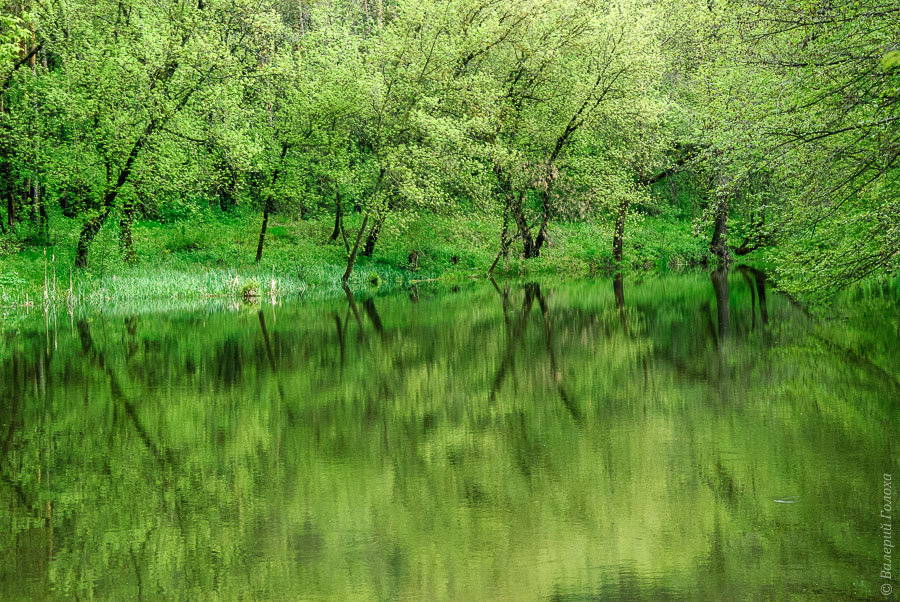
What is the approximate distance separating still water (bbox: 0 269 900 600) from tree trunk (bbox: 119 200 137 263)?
53.9ft

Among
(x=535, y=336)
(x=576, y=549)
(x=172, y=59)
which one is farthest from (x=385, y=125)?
(x=576, y=549)

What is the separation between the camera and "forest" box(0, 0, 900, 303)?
1294 inches

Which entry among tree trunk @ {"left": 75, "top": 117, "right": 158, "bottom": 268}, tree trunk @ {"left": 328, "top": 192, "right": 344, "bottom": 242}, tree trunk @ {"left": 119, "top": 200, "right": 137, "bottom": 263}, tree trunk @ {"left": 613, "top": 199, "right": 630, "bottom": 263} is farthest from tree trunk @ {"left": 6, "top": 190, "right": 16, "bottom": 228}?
tree trunk @ {"left": 613, "top": 199, "right": 630, "bottom": 263}

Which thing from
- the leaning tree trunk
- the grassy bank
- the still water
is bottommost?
the still water

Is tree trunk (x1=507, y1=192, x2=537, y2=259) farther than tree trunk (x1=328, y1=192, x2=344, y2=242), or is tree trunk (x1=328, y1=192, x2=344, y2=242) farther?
tree trunk (x1=507, y1=192, x2=537, y2=259)

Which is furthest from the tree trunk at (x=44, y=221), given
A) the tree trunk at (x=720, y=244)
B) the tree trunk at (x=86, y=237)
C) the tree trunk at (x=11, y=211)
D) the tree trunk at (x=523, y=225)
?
the tree trunk at (x=720, y=244)

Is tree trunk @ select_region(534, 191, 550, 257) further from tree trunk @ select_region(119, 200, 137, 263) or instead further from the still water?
the still water

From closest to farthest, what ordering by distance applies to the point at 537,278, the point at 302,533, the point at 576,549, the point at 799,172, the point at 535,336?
1. the point at 576,549
2. the point at 302,533
3. the point at 799,172
4. the point at 535,336
5. the point at 537,278

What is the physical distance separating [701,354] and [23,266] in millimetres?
26810

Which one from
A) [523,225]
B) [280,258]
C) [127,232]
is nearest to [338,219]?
[280,258]

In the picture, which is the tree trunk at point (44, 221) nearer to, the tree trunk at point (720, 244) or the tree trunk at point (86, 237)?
the tree trunk at point (86, 237)

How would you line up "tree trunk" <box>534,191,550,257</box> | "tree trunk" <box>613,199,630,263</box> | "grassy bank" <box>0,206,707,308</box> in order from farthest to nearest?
"tree trunk" <box>613,199,630,263</box> < "tree trunk" <box>534,191,550,257</box> < "grassy bank" <box>0,206,707,308</box>

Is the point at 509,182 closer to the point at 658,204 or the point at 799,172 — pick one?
the point at 658,204

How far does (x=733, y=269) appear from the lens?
42.2 m
